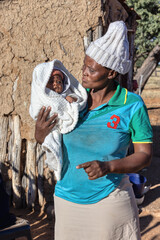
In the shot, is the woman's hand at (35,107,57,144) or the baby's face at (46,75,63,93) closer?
the woman's hand at (35,107,57,144)

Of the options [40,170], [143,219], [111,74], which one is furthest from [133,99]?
[143,219]

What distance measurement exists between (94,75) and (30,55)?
2.64 m

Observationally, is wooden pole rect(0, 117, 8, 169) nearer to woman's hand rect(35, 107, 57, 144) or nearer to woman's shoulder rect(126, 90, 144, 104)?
woman's hand rect(35, 107, 57, 144)

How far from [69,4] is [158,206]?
119 inches

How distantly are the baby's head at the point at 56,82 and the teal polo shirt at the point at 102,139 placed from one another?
0.28m

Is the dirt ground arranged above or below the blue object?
below

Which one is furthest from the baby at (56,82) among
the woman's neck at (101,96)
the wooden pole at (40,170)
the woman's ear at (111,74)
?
A: the wooden pole at (40,170)

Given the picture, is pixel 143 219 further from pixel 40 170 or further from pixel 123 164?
pixel 123 164

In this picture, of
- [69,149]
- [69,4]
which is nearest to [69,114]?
[69,149]

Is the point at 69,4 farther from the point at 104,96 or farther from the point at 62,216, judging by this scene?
the point at 62,216

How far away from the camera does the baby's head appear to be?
80.4 inches

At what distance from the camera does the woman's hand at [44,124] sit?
190 cm

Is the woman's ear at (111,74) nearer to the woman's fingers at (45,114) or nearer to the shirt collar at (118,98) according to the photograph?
the shirt collar at (118,98)

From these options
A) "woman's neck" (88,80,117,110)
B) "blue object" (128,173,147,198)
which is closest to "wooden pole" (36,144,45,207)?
"blue object" (128,173,147,198)
